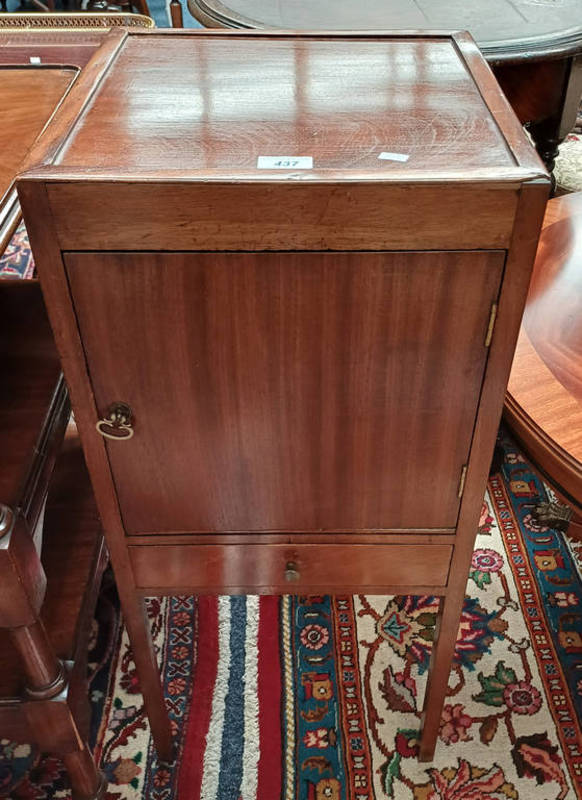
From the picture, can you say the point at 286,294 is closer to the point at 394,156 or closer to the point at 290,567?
the point at 394,156

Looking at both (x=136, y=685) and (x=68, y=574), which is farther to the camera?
(x=136, y=685)

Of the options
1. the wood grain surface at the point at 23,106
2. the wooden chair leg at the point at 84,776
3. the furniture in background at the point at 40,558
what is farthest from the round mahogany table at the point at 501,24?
the wooden chair leg at the point at 84,776

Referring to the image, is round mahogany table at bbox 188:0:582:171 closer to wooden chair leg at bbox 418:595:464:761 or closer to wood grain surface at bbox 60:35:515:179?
wood grain surface at bbox 60:35:515:179

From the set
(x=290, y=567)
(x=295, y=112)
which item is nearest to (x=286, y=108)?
(x=295, y=112)

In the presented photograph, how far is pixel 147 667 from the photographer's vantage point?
2.51 feet

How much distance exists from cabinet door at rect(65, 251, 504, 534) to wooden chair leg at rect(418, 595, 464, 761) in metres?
0.13

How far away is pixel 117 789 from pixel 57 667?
0.84ft

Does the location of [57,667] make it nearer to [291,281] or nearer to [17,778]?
[17,778]

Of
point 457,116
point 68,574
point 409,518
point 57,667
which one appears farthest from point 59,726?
point 457,116

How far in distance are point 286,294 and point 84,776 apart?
1.96 feet

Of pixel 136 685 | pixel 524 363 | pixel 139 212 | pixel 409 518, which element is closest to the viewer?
pixel 139 212

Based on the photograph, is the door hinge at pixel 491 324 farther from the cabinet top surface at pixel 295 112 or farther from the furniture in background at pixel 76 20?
the furniture in background at pixel 76 20

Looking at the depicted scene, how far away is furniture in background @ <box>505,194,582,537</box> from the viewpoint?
695mm

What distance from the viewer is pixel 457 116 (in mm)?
542
